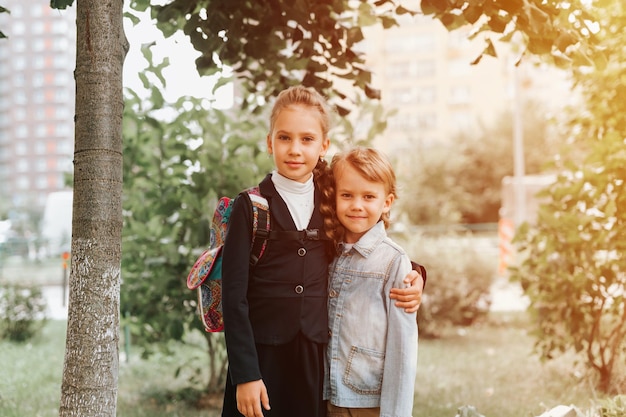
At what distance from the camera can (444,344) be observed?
7746 millimetres

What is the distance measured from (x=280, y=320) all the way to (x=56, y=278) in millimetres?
16845

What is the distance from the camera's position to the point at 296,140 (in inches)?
91.0

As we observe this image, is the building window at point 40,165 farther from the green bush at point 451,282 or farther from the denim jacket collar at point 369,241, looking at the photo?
the denim jacket collar at point 369,241

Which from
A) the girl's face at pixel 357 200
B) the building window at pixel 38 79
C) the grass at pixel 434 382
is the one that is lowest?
the grass at pixel 434 382

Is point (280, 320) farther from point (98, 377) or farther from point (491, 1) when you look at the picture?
point (491, 1)

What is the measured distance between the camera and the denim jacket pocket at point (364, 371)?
7.51 ft

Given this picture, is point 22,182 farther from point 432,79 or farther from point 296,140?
point 296,140

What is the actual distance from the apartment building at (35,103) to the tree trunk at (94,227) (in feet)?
366

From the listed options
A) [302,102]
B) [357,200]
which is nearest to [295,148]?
[302,102]

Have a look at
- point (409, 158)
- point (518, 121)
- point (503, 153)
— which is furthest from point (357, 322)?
point (503, 153)

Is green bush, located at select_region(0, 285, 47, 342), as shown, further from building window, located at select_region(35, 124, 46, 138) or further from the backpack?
building window, located at select_region(35, 124, 46, 138)

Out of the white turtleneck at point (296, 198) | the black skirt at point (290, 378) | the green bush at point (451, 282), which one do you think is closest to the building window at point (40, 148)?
the green bush at point (451, 282)

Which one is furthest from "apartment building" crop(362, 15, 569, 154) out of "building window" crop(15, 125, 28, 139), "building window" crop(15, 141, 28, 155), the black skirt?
"building window" crop(15, 125, 28, 139)

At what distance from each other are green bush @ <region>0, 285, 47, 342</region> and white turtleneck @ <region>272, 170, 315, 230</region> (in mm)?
6539
